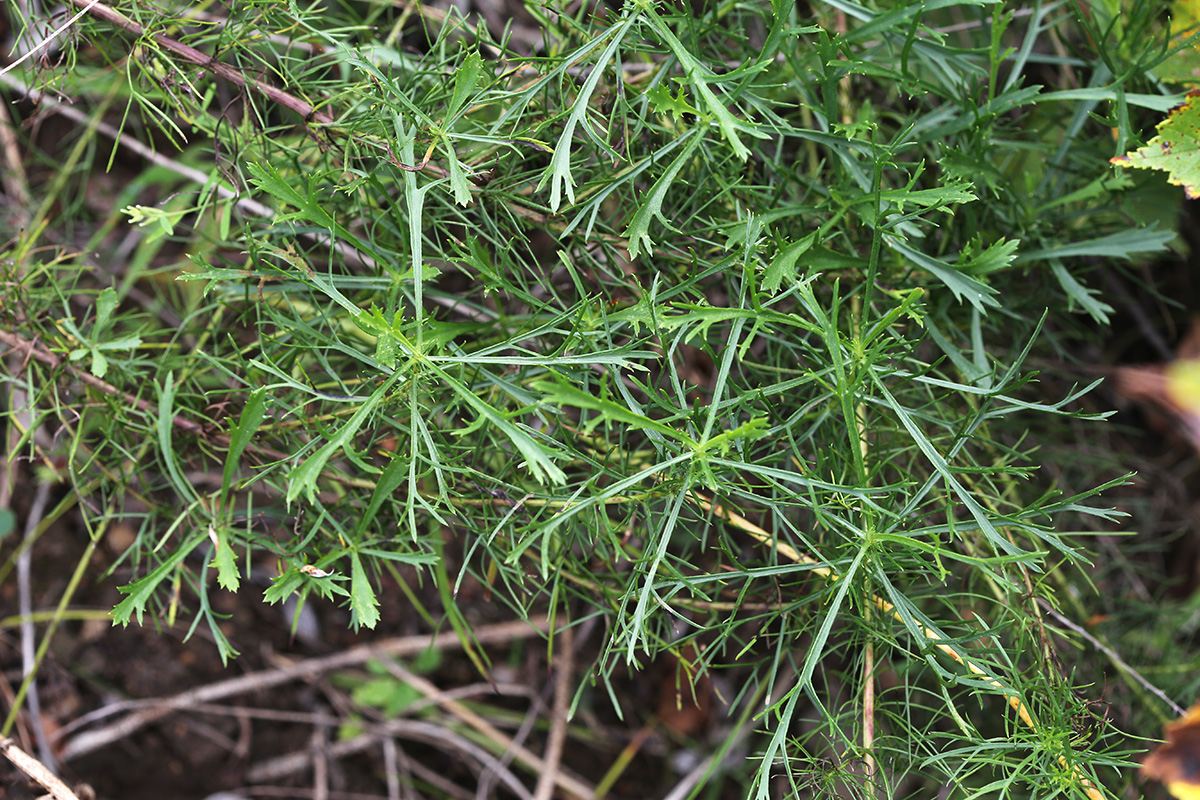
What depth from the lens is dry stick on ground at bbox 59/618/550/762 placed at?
1925 millimetres

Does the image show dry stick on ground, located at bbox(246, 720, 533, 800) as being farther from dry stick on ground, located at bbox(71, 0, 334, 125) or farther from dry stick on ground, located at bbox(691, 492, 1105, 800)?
dry stick on ground, located at bbox(71, 0, 334, 125)

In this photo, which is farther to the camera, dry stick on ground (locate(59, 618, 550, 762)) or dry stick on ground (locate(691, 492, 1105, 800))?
dry stick on ground (locate(59, 618, 550, 762))

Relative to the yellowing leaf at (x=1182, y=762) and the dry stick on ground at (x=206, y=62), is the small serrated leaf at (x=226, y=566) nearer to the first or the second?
the dry stick on ground at (x=206, y=62)

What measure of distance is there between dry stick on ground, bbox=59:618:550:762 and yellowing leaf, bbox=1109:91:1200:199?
1.50m

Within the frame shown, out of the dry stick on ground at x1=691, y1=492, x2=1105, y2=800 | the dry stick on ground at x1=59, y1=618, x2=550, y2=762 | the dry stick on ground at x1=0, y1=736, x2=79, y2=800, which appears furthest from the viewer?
the dry stick on ground at x1=59, y1=618, x2=550, y2=762

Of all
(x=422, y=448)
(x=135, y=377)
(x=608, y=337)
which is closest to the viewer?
(x=608, y=337)

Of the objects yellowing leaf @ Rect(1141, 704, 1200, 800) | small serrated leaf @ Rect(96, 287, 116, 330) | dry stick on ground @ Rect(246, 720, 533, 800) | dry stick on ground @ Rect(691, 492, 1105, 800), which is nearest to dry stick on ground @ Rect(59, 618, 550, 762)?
dry stick on ground @ Rect(246, 720, 533, 800)

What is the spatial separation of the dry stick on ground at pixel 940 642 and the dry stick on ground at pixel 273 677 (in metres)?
0.70

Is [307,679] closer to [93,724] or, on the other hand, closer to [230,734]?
[230,734]

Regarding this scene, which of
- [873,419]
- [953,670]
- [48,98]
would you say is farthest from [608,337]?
[48,98]

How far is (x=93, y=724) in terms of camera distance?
6.39ft

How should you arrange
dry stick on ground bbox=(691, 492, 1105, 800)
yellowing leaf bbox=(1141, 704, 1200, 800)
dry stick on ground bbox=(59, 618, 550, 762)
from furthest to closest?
1. dry stick on ground bbox=(59, 618, 550, 762)
2. dry stick on ground bbox=(691, 492, 1105, 800)
3. yellowing leaf bbox=(1141, 704, 1200, 800)

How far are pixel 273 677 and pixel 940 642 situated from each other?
1.57 metres

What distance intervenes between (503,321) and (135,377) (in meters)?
0.76
